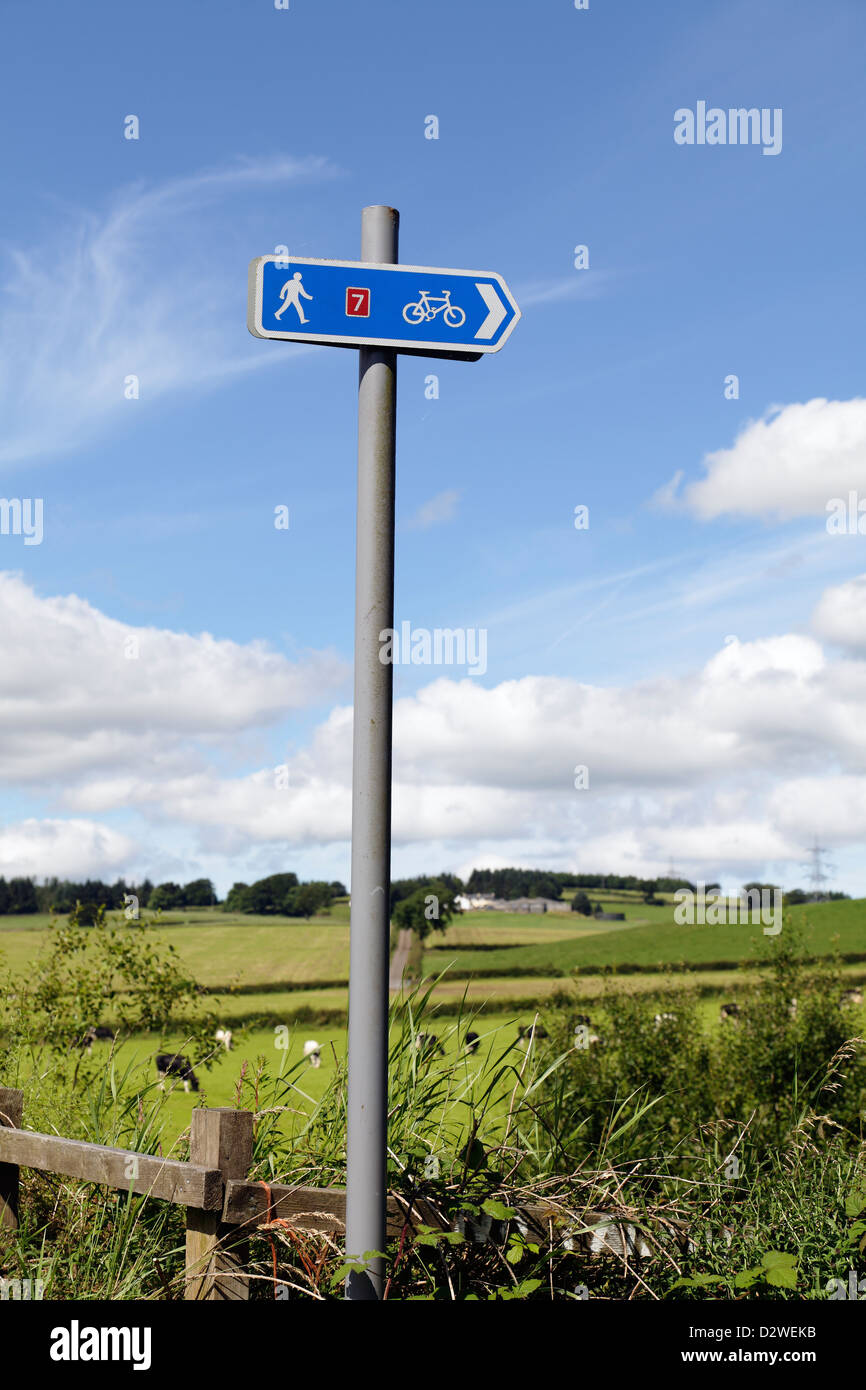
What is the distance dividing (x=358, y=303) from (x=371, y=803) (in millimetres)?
1510

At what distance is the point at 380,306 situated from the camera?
10.4 ft

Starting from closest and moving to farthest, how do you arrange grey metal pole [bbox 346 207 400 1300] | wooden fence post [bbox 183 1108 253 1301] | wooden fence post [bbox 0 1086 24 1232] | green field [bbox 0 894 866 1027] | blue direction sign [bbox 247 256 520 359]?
grey metal pole [bbox 346 207 400 1300], blue direction sign [bbox 247 256 520 359], wooden fence post [bbox 183 1108 253 1301], wooden fence post [bbox 0 1086 24 1232], green field [bbox 0 894 866 1027]

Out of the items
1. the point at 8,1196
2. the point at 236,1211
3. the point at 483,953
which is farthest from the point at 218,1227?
the point at 483,953

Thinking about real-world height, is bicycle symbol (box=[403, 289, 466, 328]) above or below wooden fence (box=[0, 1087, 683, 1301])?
above

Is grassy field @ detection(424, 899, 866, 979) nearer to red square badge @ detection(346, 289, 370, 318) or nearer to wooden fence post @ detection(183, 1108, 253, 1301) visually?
wooden fence post @ detection(183, 1108, 253, 1301)

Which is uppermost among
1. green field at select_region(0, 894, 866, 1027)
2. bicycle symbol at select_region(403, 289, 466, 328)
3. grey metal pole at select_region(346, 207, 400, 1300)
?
bicycle symbol at select_region(403, 289, 466, 328)

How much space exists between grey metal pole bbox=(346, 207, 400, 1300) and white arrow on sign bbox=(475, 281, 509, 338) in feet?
0.96

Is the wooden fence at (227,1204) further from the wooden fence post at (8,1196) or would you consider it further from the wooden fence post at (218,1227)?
the wooden fence post at (8,1196)

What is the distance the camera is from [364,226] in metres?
3.29

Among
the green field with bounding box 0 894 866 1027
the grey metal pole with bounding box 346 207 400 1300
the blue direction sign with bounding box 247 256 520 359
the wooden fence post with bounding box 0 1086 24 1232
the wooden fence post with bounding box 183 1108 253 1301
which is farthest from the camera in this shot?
the green field with bounding box 0 894 866 1027

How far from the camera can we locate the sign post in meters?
2.95

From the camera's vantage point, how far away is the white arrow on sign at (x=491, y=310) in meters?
3.20

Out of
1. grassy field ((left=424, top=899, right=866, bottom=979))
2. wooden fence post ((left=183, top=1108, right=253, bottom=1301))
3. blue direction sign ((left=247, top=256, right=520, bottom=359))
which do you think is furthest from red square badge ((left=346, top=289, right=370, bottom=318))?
grassy field ((left=424, top=899, right=866, bottom=979))
